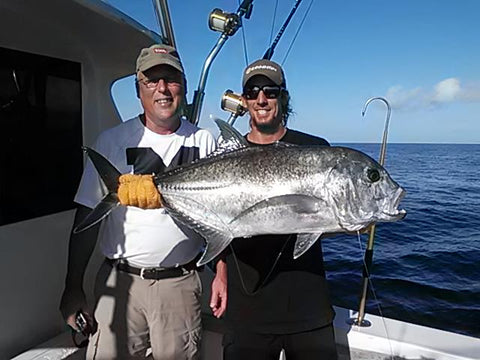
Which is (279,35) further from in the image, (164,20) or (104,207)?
(104,207)

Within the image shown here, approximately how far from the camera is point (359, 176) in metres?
1.88

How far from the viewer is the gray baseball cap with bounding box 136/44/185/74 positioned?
2268 mm

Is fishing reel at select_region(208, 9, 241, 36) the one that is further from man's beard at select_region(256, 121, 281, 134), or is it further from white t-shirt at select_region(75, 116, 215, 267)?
man's beard at select_region(256, 121, 281, 134)

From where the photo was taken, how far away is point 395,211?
1.85m

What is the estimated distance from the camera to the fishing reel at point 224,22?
3.64 m

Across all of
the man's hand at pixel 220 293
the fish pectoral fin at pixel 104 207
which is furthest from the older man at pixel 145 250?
the fish pectoral fin at pixel 104 207

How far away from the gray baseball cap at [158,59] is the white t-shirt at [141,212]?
12.4 inches

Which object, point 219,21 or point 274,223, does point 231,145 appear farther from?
point 219,21

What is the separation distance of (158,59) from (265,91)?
2.07 feet

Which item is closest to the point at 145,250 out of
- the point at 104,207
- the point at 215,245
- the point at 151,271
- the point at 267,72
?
the point at 151,271

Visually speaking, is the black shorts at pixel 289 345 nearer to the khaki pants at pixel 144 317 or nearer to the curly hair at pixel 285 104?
the khaki pants at pixel 144 317

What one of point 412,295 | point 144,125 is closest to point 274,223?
point 144,125

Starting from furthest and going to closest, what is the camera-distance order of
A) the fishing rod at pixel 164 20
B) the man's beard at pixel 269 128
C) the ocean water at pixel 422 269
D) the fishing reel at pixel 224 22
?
the ocean water at pixel 422 269 < the fishing reel at pixel 224 22 < the fishing rod at pixel 164 20 < the man's beard at pixel 269 128

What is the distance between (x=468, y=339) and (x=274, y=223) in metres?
1.70
